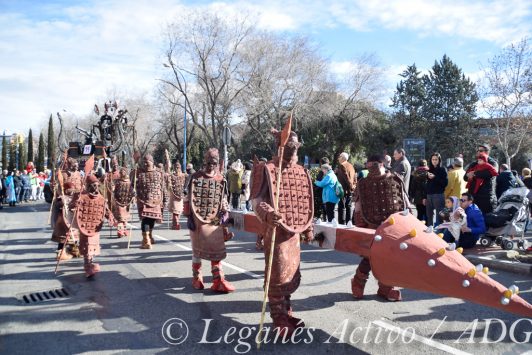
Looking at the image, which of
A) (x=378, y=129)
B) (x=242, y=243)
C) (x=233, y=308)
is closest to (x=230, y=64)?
(x=378, y=129)

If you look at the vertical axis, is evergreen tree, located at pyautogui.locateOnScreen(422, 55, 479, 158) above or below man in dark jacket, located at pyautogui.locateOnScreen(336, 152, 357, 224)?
above

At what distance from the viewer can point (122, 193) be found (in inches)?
428


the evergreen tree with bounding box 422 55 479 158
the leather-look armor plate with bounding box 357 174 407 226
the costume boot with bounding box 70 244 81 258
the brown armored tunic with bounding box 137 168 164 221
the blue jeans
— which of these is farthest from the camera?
the evergreen tree with bounding box 422 55 479 158

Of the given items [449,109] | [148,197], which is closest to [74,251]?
[148,197]

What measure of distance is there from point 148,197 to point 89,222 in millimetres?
2404

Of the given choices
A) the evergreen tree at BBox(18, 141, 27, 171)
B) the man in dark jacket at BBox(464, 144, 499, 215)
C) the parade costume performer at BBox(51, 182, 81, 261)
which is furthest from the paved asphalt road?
the evergreen tree at BBox(18, 141, 27, 171)

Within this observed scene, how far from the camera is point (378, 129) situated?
128 ft

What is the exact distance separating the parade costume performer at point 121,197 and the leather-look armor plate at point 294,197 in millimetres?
6855

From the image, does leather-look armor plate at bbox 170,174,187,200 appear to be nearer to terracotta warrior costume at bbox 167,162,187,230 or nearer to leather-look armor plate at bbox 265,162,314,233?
terracotta warrior costume at bbox 167,162,187,230

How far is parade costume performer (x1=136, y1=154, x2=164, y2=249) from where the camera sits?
30.9 ft

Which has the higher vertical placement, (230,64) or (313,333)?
(230,64)

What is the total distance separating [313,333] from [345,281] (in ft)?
7.06

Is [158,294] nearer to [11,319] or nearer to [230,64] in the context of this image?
[11,319]

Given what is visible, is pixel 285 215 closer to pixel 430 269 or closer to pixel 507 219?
pixel 430 269
